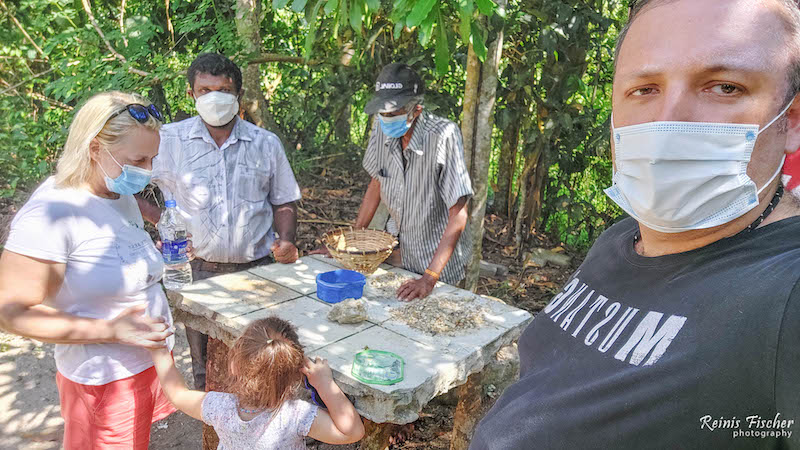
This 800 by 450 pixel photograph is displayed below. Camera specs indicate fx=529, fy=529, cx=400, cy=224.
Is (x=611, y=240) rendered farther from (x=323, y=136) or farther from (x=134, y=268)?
(x=323, y=136)

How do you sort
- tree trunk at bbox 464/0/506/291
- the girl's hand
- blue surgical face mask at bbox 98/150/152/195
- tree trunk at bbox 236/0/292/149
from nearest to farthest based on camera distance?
the girl's hand < blue surgical face mask at bbox 98/150/152/195 < tree trunk at bbox 464/0/506/291 < tree trunk at bbox 236/0/292/149

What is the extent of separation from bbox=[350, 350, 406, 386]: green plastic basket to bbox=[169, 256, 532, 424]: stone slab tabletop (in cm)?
3

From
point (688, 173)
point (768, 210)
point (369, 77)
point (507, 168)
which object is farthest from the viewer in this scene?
point (507, 168)

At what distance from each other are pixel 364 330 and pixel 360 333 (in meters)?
0.04

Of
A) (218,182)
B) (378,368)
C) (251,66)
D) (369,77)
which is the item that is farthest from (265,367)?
(369,77)

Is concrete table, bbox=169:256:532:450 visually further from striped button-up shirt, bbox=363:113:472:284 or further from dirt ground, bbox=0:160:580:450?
dirt ground, bbox=0:160:580:450

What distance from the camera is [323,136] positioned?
26.9 feet

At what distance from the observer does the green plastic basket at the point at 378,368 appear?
1989 mm

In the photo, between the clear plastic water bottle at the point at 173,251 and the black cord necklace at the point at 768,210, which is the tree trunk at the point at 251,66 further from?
the black cord necklace at the point at 768,210

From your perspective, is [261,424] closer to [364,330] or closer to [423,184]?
[364,330]

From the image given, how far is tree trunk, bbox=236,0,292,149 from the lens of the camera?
495cm

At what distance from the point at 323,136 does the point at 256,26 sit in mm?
3141

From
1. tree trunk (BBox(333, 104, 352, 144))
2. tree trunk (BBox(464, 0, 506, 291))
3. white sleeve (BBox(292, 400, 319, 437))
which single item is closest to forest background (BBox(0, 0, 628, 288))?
tree trunk (BBox(464, 0, 506, 291))

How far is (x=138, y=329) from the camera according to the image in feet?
6.61
